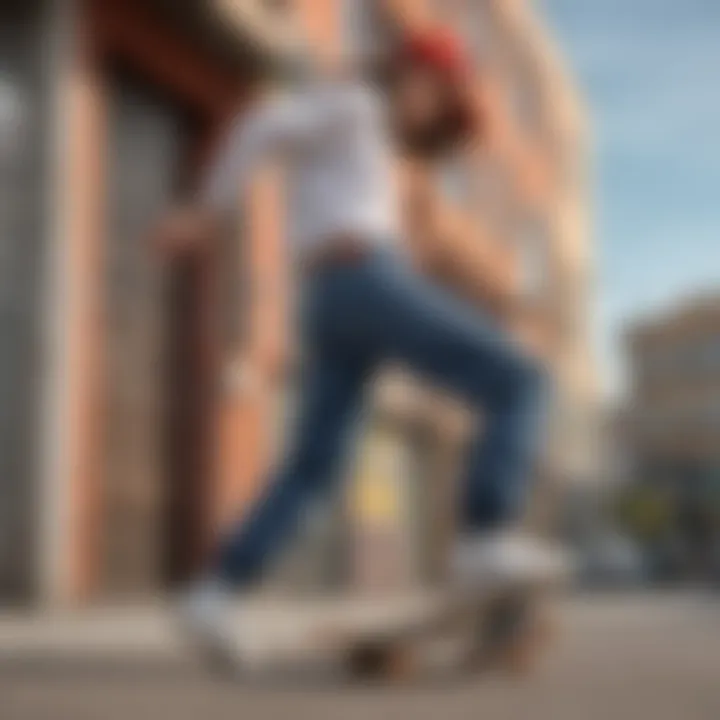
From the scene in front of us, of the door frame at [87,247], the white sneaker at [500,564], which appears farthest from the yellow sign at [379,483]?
the white sneaker at [500,564]

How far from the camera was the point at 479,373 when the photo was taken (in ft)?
9.01

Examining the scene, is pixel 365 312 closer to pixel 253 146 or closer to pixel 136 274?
pixel 253 146

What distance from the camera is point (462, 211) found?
31.0ft

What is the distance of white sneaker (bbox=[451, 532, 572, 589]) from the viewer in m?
2.70

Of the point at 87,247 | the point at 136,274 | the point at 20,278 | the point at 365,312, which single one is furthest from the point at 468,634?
the point at 136,274

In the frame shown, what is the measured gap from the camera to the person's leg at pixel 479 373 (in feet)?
8.99

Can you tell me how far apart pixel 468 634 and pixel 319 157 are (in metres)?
0.95

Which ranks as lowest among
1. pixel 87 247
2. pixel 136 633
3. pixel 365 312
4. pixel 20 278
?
pixel 136 633

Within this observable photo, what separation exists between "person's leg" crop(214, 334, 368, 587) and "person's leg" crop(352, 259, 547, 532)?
143mm

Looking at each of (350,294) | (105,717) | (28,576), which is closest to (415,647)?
(350,294)

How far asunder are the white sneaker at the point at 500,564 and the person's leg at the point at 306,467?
0.30 metres

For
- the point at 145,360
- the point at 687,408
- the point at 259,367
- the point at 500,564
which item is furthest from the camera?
the point at 687,408

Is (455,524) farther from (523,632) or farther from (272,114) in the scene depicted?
(272,114)

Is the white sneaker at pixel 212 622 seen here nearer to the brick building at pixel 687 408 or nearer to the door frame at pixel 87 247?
the door frame at pixel 87 247
